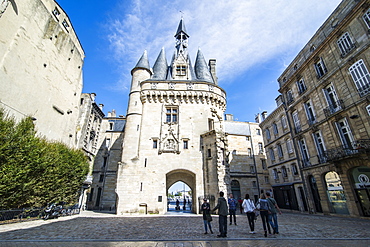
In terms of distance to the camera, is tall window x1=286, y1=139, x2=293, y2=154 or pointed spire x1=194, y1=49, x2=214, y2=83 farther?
pointed spire x1=194, y1=49, x2=214, y2=83

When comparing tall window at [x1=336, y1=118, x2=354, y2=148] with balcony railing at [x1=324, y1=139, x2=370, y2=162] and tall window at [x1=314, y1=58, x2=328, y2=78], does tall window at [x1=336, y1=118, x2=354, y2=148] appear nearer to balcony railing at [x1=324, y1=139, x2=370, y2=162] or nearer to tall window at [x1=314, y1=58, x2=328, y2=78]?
balcony railing at [x1=324, y1=139, x2=370, y2=162]

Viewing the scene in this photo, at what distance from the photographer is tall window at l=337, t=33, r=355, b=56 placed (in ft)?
37.7

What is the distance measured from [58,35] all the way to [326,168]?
2790 cm

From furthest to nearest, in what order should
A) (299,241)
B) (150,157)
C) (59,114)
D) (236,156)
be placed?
(236,156) < (59,114) < (150,157) < (299,241)

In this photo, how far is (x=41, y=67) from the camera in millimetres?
16703

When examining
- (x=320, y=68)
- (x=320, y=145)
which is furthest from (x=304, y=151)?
(x=320, y=68)

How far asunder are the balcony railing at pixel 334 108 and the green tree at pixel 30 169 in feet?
62.4

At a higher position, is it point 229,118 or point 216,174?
point 229,118

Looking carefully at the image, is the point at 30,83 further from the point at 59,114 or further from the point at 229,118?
the point at 229,118

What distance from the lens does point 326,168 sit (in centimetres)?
1288

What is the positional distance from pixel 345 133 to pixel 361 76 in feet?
11.9

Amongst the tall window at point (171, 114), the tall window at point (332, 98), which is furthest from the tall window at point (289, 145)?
the tall window at point (171, 114)

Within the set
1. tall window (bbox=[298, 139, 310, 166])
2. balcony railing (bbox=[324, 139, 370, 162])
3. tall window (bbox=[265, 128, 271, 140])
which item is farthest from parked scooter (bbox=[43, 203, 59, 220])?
tall window (bbox=[265, 128, 271, 140])

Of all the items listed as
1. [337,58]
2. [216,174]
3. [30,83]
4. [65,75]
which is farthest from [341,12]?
[65,75]
